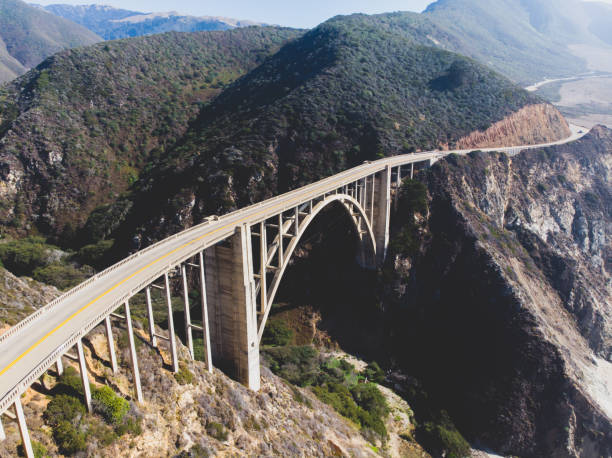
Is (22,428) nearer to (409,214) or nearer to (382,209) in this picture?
(382,209)

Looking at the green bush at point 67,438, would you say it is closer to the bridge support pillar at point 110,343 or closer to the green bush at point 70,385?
the green bush at point 70,385

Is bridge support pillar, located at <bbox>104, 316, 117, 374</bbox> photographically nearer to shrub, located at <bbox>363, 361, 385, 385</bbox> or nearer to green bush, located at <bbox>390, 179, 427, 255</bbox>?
shrub, located at <bbox>363, 361, 385, 385</bbox>

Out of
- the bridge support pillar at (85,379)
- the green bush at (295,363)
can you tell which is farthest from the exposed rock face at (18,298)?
the green bush at (295,363)

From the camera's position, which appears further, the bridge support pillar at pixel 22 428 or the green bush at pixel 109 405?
the green bush at pixel 109 405

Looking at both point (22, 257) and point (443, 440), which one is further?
point (22, 257)

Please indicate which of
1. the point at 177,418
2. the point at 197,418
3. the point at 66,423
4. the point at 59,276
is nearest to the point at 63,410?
the point at 66,423

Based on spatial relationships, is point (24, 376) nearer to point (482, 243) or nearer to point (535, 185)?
point (482, 243)
